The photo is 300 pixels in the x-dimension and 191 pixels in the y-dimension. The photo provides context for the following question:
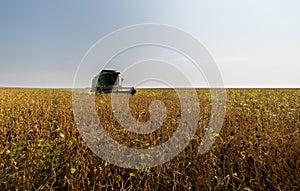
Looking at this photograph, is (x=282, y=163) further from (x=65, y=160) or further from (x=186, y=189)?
(x=65, y=160)

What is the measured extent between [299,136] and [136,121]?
2.93m

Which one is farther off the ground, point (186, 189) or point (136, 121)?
point (136, 121)

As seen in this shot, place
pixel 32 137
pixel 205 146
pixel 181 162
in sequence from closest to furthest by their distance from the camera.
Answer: pixel 181 162 → pixel 205 146 → pixel 32 137

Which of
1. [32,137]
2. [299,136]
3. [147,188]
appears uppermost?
[299,136]

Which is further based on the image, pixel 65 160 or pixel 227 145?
pixel 227 145

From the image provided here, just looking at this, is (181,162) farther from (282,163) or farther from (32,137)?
(32,137)

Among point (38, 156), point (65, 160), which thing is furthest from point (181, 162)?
point (38, 156)

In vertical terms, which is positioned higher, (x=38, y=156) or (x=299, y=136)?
(x=299, y=136)

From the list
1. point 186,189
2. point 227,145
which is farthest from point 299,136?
point 186,189

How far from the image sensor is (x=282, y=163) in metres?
2.75

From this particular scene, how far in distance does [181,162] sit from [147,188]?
632 mm

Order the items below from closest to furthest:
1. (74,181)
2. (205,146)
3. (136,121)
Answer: (74,181) < (205,146) < (136,121)

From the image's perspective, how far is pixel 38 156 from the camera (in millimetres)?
2850

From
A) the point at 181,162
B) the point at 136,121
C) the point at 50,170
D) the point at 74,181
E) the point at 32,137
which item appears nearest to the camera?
the point at 74,181
